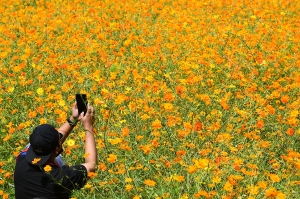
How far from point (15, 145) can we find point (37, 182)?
148 centimetres

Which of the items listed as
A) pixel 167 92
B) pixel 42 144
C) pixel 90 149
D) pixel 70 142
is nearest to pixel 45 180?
pixel 42 144

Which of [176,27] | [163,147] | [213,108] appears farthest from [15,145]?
[176,27]

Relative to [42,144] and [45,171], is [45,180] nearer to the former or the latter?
[45,171]

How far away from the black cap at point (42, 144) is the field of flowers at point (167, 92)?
0.32m

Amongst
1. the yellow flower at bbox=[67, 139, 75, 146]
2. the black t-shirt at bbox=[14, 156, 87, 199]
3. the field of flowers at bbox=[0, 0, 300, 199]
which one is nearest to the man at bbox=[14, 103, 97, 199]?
the black t-shirt at bbox=[14, 156, 87, 199]

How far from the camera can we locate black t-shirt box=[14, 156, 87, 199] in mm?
3109

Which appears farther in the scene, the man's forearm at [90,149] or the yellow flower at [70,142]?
the yellow flower at [70,142]

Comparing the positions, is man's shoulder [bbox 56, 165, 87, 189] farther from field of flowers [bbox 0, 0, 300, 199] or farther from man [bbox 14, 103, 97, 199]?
field of flowers [bbox 0, 0, 300, 199]

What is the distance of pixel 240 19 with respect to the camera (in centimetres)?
825

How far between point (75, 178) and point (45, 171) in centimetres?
20

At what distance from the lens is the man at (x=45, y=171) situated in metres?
3.06

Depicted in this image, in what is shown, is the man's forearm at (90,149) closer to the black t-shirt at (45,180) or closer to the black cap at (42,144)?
the black t-shirt at (45,180)

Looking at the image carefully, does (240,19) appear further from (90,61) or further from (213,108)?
(213,108)

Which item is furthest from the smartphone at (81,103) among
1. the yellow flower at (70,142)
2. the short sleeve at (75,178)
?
the yellow flower at (70,142)
